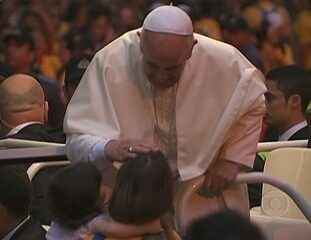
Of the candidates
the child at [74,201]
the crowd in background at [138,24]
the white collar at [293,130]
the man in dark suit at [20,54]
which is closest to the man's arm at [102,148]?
the child at [74,201]

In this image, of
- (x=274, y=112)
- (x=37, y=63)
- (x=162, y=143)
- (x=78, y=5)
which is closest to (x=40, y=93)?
(x=274, y=112)

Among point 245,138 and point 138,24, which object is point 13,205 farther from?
point 138,24

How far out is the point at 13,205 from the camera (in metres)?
4.75

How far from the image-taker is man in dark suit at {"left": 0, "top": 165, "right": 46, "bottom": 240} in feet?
15.5

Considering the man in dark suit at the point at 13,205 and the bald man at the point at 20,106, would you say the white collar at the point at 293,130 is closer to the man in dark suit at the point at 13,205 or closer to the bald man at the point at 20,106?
the bald man at the point at 20,106

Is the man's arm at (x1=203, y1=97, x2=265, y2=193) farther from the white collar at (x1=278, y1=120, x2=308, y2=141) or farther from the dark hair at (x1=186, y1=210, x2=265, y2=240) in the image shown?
the white collar at (x1=278, y1=120, x2=308, y2=141)

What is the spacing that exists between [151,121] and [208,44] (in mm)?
365

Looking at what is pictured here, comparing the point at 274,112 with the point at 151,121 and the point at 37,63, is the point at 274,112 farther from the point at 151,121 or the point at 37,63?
the point at 37,63

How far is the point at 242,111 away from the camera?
4570 mm

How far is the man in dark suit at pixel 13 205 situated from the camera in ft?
15.5

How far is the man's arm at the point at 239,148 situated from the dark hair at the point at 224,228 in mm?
1386

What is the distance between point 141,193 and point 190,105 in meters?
1.04

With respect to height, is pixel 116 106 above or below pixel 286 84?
above

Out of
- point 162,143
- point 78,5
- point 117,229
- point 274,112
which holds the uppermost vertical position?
point 117,229
